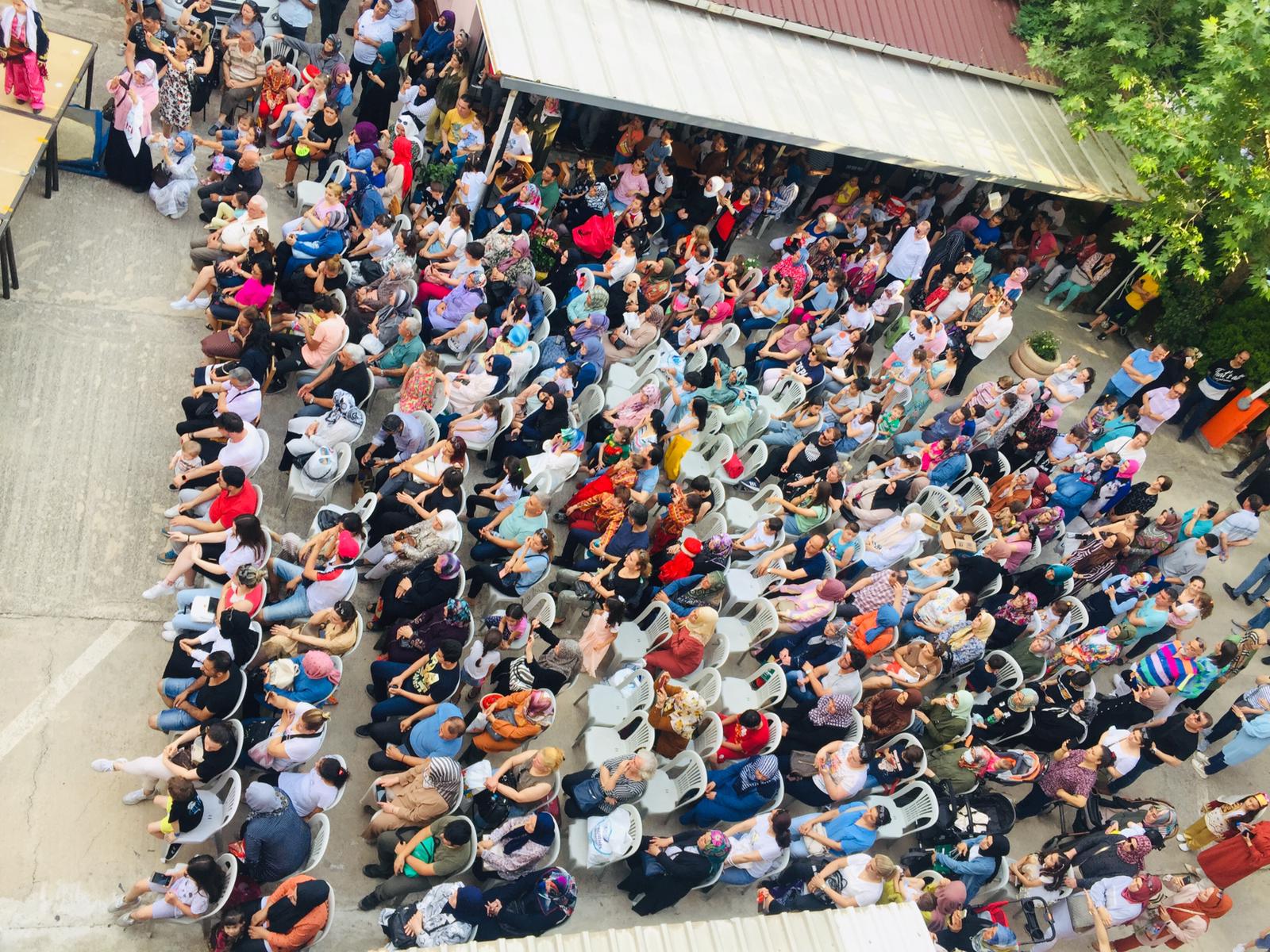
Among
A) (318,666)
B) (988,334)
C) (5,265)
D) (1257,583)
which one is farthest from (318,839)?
(1257,583)

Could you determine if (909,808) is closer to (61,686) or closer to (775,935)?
(775,935)

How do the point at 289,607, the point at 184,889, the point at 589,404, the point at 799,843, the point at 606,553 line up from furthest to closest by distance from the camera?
the point at 589,404
the point at 606,553
the point at 799,843
the point at 289,607
the point at 184,889

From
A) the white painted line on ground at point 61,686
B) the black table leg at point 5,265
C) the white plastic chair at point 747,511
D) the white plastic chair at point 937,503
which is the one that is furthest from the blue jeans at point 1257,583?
the black table leg at point 5,265

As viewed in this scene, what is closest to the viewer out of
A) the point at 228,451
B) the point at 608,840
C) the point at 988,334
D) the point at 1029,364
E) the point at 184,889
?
the point at 184,889

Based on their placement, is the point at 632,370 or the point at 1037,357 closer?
the point at 632,370

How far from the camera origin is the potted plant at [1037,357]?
611 inches

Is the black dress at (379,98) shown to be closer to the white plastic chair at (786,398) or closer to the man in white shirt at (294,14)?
the man in white shirt at (294,14)

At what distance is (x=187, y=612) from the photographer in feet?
26.4

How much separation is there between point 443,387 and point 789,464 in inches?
146

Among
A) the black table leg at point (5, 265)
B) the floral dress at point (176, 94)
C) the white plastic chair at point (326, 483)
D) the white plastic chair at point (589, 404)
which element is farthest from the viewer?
the floral dress at point (176, 94)

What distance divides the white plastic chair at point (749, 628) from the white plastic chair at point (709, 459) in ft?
5.59

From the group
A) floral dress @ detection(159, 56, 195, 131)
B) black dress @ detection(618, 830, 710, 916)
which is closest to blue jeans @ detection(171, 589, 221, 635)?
black dress @ detection(618, 830, 710, 916)

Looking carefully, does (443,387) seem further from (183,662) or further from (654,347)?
(183,662)

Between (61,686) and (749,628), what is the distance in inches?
222
